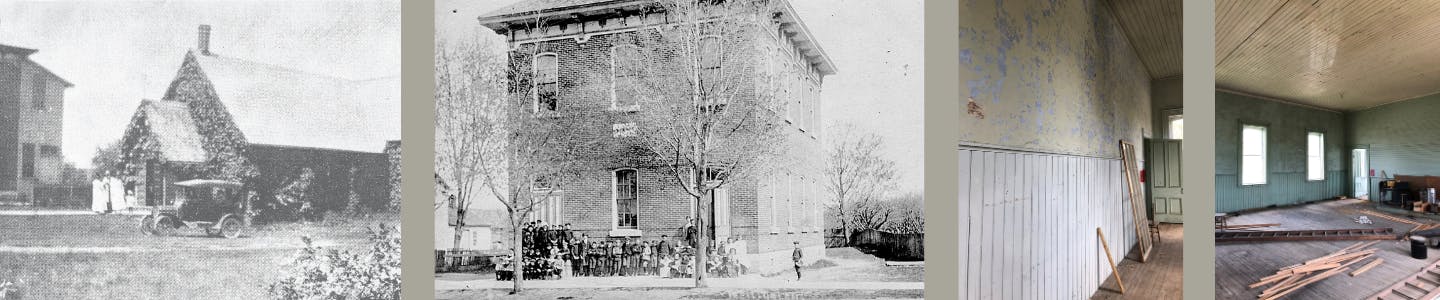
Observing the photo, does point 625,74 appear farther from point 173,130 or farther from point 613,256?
point 173,130

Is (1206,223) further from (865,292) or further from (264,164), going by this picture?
(264,164)

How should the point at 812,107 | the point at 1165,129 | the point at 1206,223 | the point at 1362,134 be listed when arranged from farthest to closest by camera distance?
the point at 812,107, the point at 1165,129, the point at 1206,223, the point at 1362,134

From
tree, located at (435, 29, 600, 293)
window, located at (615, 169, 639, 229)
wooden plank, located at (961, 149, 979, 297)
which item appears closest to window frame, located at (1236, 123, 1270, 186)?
wooden plank, located at (961, 149, 979, 297)

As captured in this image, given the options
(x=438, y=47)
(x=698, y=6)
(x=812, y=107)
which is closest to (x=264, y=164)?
(x=438, y=47)

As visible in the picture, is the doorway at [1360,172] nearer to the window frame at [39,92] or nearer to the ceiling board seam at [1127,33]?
the ceiling board seam at [1127,33]

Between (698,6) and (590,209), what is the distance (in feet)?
3.96

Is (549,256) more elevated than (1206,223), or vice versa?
(1206,223)

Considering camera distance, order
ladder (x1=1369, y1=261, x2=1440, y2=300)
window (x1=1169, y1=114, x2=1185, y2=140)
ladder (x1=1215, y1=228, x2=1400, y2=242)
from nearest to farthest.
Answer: ladder (x1=1369, y1=261, x2=1440, y2=300) < ladder (x1=1215, y1=228, x2=1400, y2=242) < window (x1=1169, y1=114, x2=1185, y2=140)

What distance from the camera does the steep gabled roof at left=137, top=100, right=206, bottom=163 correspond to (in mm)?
2994

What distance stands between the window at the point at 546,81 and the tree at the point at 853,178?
1.48 m

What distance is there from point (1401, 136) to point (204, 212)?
4688 millimetres

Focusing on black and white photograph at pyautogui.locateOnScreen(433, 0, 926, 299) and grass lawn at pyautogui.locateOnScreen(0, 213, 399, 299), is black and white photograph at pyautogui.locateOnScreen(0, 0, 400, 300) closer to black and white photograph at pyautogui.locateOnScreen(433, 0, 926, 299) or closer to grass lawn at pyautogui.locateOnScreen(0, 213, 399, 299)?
grass lawn at pyautogui.locateOnScreen(0, 213, 399, 299)

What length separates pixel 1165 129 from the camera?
A: 278cm

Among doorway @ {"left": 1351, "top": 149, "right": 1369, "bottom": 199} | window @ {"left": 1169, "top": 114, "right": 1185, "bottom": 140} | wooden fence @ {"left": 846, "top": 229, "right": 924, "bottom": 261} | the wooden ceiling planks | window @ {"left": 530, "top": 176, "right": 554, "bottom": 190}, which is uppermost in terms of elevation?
the wooden ceiling planks
